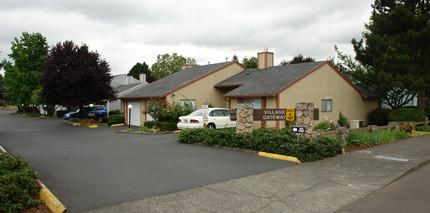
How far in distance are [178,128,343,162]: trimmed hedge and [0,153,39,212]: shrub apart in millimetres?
7195

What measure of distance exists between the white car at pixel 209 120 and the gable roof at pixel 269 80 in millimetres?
2405

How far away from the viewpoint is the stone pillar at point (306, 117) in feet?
36.7

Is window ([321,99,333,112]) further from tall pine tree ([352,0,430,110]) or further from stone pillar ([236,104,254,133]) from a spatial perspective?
stone pillar ([236,104,254,133])

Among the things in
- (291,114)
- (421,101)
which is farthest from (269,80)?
(421,101)

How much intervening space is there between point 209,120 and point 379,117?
13849 millimetres

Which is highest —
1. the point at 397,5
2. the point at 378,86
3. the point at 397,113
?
the point at 397,5

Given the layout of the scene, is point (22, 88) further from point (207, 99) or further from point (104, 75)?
point (207, 99)

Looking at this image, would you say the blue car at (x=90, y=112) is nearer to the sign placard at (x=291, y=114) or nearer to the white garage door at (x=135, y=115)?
the white garage door at (x=135, y=115)

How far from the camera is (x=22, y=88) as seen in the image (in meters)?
43.7

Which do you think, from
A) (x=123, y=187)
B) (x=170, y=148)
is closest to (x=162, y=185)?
(x=123, y=187)

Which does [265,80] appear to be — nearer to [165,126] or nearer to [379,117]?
[165,126]

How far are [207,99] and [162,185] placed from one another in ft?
56.6

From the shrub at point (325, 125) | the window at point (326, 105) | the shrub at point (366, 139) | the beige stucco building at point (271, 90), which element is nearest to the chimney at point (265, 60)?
the beige stucco building at point (271, 90)

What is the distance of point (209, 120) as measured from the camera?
18.0 metres
